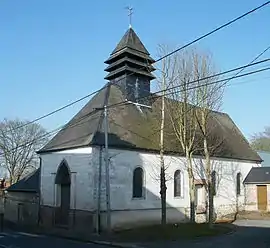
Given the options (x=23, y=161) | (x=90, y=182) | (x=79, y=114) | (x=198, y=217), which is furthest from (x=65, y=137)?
(x=23, y=161)

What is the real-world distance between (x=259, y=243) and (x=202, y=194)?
47.7 feet

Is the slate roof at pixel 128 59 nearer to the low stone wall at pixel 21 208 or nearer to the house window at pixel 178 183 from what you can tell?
the house window at pixel 178 183

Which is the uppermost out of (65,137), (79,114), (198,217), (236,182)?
(79,114)

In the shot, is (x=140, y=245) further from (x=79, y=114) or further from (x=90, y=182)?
(x=79, y=114)

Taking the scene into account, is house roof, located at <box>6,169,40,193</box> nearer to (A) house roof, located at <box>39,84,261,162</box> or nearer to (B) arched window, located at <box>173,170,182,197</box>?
(A) house roof, located at <box>39,84,261,162</box>

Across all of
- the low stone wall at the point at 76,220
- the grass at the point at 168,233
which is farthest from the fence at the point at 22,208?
the grass at the point at 168,233

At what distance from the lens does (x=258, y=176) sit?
127 feet

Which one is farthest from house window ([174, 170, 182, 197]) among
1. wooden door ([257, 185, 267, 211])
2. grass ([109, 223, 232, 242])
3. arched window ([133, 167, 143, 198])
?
wooden door ([257, 185, 267, 211])

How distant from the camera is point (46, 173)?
3050cm

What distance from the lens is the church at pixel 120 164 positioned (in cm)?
2583

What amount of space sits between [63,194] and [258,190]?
773 inches

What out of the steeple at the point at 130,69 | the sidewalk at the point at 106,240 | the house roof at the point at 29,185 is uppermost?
the steeple at the point at 130,69

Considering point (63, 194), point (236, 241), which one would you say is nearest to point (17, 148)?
point (63, 194)

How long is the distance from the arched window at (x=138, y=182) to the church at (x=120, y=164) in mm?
69
